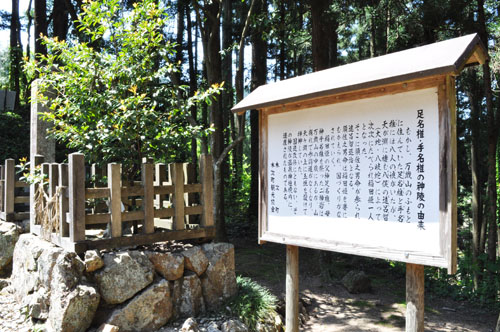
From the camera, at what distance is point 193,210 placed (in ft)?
17.2

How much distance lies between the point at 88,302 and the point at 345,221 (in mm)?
2862

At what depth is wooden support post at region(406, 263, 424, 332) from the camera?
10.6 feet

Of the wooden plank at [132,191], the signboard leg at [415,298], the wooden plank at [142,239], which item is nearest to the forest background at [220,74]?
the wooden plank at [132,191]

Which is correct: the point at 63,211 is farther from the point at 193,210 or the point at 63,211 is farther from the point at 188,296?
the point at 188,296

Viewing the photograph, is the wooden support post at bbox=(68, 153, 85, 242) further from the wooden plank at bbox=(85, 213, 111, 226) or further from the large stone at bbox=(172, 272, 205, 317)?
the large stone at bbox=(172, 272, 205, 317)

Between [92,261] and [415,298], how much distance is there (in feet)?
10.9

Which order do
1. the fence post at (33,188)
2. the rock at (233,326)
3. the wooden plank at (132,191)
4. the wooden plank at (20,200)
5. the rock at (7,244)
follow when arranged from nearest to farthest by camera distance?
the rock at (233,326), the wooden plank at (132,191), the fence post at (33,188), the rock at (7,244), the wooden plank at (20,200)

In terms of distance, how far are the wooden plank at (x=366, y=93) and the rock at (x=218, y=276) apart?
2033 millimetres

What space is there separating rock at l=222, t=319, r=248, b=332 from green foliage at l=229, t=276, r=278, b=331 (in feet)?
0.31

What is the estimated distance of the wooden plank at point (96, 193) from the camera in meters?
4.59

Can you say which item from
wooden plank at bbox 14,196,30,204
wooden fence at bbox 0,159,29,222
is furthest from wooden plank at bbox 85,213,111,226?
wooden plank at bbox 14,196,30,204

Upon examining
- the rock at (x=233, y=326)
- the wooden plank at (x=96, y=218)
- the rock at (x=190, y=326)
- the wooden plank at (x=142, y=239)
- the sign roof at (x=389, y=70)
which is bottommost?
the rock at (x=233, y=326)

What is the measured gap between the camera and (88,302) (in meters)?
4.29

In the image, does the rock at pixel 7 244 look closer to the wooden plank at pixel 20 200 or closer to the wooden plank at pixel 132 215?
the wooden plank at pixel 20 200
